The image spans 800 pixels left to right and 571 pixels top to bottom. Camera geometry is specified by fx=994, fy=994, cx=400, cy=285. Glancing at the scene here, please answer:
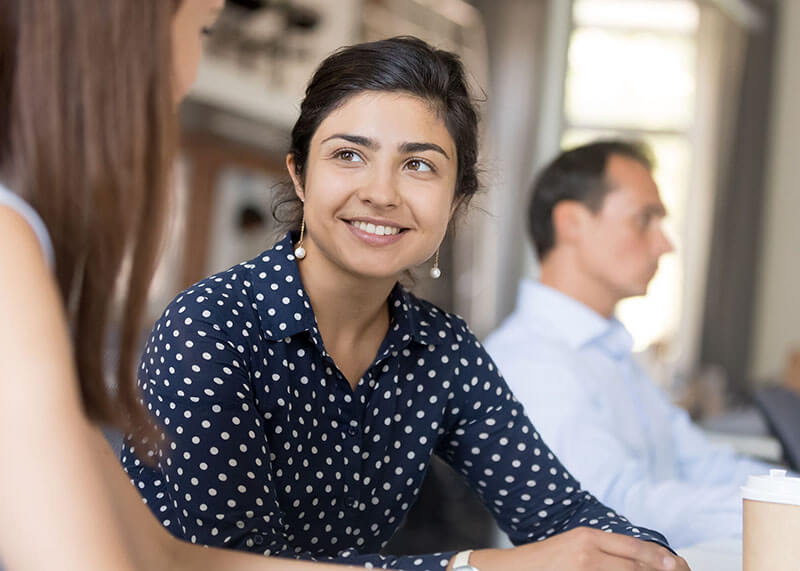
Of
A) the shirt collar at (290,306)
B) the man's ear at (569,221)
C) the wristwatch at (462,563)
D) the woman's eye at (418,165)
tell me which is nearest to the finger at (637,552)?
the wristwatch at (462,563)

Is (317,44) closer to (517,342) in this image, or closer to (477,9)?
(477,9)

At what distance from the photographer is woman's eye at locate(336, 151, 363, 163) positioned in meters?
1.32

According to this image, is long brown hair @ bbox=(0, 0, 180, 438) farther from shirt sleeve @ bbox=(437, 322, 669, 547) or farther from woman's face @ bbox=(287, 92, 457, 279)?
shirt sleeve @ bbox=(437, 322, 669, 547)

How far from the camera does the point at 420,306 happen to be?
1511 mm

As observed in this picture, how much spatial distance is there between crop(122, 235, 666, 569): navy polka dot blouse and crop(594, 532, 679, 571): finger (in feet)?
0.27

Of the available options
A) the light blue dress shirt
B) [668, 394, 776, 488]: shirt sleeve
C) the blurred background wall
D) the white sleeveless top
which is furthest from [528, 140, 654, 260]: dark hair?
the blurred background wall

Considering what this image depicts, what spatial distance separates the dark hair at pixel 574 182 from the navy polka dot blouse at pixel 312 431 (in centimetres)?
96

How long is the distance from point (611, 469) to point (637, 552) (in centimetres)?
61

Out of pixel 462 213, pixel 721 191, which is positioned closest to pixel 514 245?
pixel 721 191

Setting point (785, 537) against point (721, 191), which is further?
point (721, 191)

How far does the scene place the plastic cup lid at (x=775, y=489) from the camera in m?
0.96

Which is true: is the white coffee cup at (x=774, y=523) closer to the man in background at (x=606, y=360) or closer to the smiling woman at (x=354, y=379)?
the smiling woman at (x=354, y=379)

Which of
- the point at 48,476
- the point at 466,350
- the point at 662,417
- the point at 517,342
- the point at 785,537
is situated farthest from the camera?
the point at 662,417

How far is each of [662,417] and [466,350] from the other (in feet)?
3.24
